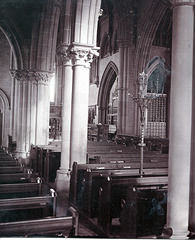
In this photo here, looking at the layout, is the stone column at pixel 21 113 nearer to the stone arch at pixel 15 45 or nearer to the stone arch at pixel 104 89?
the stone arch at pixel 15 45

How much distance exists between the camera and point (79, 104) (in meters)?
8.55

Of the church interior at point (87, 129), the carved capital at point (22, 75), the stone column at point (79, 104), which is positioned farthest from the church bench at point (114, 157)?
the carved capital at point (22, 75)

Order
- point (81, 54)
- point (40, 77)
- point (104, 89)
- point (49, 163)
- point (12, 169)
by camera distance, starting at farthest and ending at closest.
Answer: point (104, 89) → point (40, 77) → point (49, 163) → point (81, 54) → point (12, 169)

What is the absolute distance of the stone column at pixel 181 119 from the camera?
4342mm

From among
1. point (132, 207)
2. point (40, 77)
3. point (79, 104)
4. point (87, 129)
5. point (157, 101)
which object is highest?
point (40, 77)

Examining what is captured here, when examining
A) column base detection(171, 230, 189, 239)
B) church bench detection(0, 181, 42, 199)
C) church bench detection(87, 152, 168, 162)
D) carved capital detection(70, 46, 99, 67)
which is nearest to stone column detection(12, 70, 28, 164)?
church bench detection(87, 152, 168, 162)

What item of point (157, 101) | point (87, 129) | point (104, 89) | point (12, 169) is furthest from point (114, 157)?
point (104, 89)

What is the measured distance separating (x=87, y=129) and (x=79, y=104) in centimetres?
275

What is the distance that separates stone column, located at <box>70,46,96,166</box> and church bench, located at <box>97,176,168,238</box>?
8.44ft

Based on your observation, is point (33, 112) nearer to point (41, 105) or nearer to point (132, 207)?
point (41, 105)

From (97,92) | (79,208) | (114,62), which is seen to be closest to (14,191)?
(79,208)

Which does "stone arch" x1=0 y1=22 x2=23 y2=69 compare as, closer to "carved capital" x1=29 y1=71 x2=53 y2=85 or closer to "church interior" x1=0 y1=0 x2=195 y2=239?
"church interior" x1=0 y1=0 x2=195 y2=239

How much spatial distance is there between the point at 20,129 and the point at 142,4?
1082 centimetres

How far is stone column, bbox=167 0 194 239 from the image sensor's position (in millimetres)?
4342
